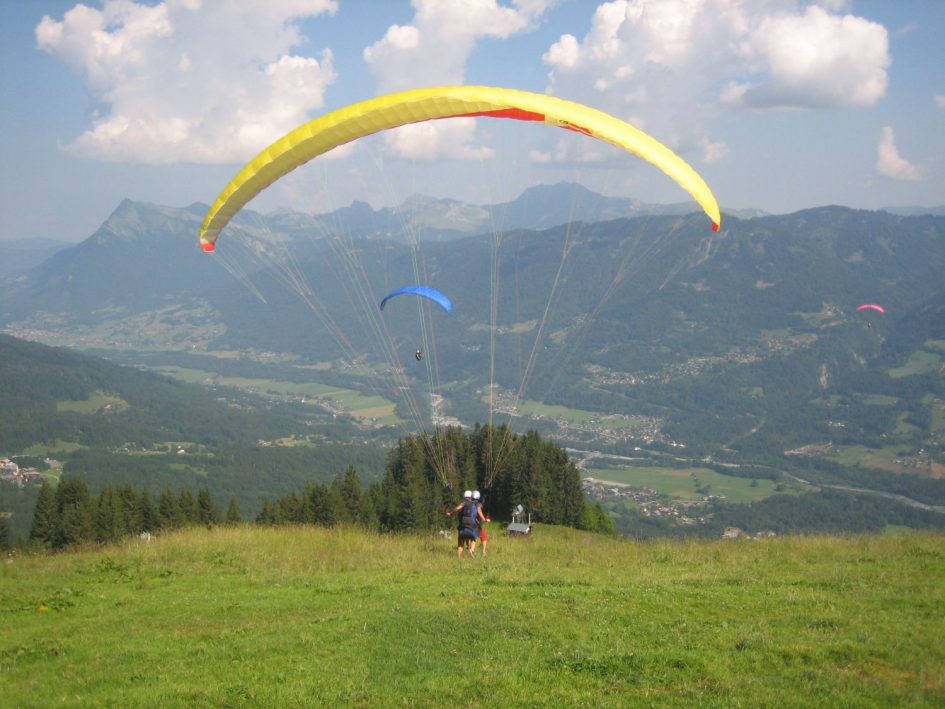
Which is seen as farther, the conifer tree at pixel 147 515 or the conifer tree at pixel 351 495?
the conifer tree at pixel 147 515

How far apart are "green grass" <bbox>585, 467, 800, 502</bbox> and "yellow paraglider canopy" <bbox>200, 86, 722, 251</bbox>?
8923cm

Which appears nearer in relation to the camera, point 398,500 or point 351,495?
point 398,500

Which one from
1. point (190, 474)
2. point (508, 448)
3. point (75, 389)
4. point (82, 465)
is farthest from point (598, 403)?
point (508, 448)

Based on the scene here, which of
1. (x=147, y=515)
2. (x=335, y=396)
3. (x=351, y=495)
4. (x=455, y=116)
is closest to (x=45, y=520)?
(x=147, y=515)

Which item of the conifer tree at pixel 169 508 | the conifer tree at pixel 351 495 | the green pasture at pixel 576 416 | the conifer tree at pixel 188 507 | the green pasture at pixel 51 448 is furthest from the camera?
the green pasture at pixel 576 416

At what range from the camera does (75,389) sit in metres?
155

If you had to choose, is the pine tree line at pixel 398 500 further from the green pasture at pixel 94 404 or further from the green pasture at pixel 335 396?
the green pasture at pixel 94 404

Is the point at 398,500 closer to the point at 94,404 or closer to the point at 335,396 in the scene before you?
the point at 94,404

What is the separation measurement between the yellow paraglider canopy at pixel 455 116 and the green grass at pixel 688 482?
89.2 meters

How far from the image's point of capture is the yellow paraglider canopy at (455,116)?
1165 centimetres

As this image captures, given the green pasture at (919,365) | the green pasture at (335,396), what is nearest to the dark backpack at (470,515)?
the green pasture at (335,396)

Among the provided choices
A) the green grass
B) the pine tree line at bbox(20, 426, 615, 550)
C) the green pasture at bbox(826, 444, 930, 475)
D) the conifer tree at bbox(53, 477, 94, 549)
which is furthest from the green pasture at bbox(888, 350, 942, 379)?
the conifer tree at bbox(53, 477, 94, 549)

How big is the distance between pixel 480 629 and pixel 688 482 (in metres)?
104

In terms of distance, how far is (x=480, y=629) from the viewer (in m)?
8.43
